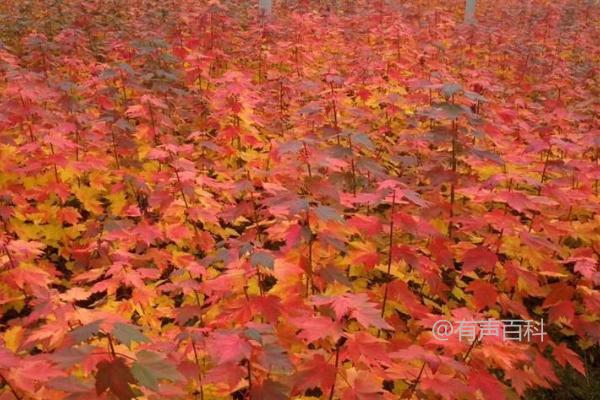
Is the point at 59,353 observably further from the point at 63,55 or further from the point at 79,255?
the point at 63,55

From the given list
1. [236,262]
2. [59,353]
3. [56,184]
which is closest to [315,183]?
[236,262]

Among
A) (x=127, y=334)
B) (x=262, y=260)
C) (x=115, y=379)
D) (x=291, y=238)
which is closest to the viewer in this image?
(x=115, y=379)

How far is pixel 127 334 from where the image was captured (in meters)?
2.16

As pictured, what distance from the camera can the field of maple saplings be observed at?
2.69 m

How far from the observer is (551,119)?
23.0 feet

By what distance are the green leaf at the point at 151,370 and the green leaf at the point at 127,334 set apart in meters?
0.09

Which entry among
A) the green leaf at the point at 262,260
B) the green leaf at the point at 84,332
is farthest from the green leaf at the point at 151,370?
the green leaf at the point at 262,260

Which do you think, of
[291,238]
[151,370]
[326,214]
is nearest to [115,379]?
[151,370]

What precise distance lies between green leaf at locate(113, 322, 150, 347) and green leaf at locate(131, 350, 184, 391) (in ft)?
0.29

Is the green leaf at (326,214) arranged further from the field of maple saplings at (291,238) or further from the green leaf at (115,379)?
the green leaf at (115,379)

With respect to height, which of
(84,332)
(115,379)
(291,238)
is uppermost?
(84,332)

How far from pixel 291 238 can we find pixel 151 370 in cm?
129

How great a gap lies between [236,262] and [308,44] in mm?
8820

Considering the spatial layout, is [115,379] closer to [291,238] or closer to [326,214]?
[291,238]
